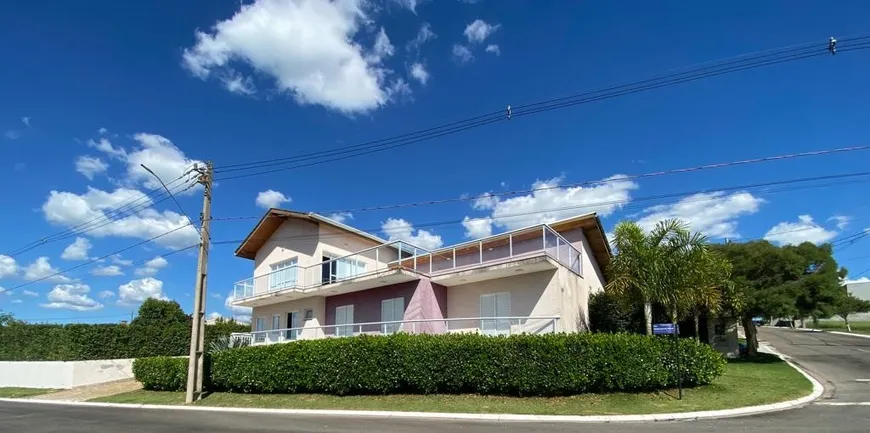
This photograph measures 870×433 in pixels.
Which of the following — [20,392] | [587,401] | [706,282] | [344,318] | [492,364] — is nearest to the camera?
[587,401]

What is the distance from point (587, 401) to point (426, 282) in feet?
32.8

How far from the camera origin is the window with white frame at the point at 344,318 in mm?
27844

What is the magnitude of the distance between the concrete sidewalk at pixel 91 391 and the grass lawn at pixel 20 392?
142 cm

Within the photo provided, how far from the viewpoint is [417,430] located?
43.0 ft

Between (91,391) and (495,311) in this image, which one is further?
(91,391)

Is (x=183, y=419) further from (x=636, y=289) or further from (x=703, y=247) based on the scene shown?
(x=703, y=247)

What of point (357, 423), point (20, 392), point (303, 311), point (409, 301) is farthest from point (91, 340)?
point (357, 423)

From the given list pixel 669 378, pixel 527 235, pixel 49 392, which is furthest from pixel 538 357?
pixel 49 392

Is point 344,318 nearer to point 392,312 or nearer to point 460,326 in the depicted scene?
point 392,312

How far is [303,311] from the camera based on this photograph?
3131cm

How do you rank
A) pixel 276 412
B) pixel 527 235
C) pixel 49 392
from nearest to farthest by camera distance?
pixel 276 412
pixel 527 235
pixel 49 392

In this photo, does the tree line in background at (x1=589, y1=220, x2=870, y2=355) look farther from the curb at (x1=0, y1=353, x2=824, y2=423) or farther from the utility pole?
the utility pole

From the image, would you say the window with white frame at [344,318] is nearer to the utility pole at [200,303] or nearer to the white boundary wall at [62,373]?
the utility pole at [200,303]

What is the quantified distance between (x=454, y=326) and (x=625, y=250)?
26.3 feet
